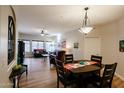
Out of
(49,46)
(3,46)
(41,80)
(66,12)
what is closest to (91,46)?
(66,12)

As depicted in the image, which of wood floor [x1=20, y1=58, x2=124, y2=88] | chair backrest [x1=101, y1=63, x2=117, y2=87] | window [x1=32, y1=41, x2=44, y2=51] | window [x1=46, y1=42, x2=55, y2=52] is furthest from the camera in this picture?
window [x1=46, y1=42, x2=55, y2=52]

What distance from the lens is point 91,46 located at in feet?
21.2

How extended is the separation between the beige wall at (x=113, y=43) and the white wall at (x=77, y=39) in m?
0.52

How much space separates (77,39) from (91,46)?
1218mm

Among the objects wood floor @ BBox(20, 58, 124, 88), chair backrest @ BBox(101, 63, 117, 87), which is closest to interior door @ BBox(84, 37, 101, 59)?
wood floor @ BBox(20, 58, 124, 88)

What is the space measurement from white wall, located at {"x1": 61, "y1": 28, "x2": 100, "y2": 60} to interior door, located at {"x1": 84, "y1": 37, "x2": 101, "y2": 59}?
198mm

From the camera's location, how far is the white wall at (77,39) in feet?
20.7

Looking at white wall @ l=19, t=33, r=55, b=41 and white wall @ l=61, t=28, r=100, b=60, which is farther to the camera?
white wall @ l=19, t=33, r=55, b=41

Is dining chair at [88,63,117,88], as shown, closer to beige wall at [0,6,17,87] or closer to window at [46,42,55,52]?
beige wall at [0,6,17,87]

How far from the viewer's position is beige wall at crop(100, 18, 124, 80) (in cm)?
459

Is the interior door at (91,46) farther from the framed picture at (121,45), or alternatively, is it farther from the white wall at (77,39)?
the framed picture at (121,45)

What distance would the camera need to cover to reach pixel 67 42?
899cm

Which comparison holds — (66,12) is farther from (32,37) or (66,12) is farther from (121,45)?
(32,37)
